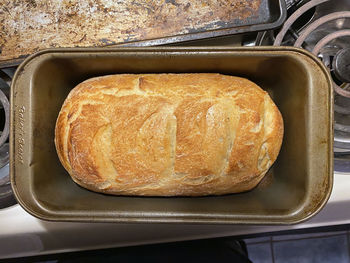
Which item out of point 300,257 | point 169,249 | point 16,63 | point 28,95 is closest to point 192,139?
point 28,95

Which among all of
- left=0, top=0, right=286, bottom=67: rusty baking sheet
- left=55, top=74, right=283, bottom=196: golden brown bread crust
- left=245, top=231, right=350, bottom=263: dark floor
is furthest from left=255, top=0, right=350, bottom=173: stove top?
left=245, top=231, right=350, bottom=263: dark floor

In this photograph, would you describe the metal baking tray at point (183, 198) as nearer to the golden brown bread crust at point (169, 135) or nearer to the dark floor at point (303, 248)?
the golden brown bread crust at point (169, 135)

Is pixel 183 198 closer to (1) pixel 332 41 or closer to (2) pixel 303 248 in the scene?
(1) pixel 332 41

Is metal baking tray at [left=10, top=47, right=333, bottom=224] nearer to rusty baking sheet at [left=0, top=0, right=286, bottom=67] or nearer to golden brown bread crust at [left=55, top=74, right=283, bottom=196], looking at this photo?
golden brown bread crust at [left=55, top=74, right=283, bottom=196]

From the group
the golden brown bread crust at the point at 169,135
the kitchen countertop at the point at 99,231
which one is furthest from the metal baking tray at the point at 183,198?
the kitchen countertop at the point at 99,231

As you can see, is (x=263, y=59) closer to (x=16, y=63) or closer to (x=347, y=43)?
(x=347, y=43)

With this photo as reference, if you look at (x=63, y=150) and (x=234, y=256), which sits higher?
(x=63, y=150)
